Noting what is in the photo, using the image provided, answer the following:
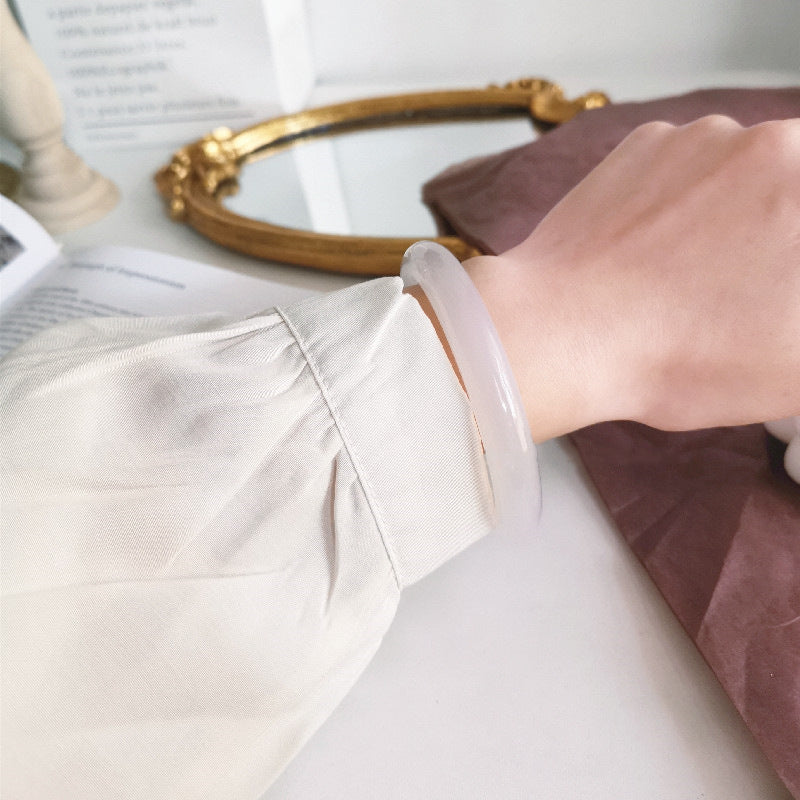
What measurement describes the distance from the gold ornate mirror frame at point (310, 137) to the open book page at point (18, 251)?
11 cm

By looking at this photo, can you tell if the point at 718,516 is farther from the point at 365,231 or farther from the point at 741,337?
the point at 365,231

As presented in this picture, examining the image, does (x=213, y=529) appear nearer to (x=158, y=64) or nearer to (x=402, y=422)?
(x=402, y=422)

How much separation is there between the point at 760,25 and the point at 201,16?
20.0 inches

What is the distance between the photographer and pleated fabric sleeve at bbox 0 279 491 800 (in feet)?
0.79

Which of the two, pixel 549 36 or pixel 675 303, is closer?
pixel 675 303

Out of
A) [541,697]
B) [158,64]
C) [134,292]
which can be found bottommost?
[541,697]

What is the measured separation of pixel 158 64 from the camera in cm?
66

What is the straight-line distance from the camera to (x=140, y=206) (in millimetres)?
639

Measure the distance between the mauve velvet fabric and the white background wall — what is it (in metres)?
0.25

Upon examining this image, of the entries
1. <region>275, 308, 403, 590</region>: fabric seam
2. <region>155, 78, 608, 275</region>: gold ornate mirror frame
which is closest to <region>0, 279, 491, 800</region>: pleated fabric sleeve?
<region>275, 308, 403, 590</region>: fabric seam

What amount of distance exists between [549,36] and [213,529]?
0.62 meters

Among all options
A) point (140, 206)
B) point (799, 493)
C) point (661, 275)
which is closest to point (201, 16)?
point (140, 206)

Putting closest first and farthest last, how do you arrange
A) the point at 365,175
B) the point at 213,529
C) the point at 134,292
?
the point at 213,529 → the point at 134,292 → the point at 365,175

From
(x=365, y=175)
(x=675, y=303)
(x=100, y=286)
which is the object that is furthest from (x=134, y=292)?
(x=675, y=303)
